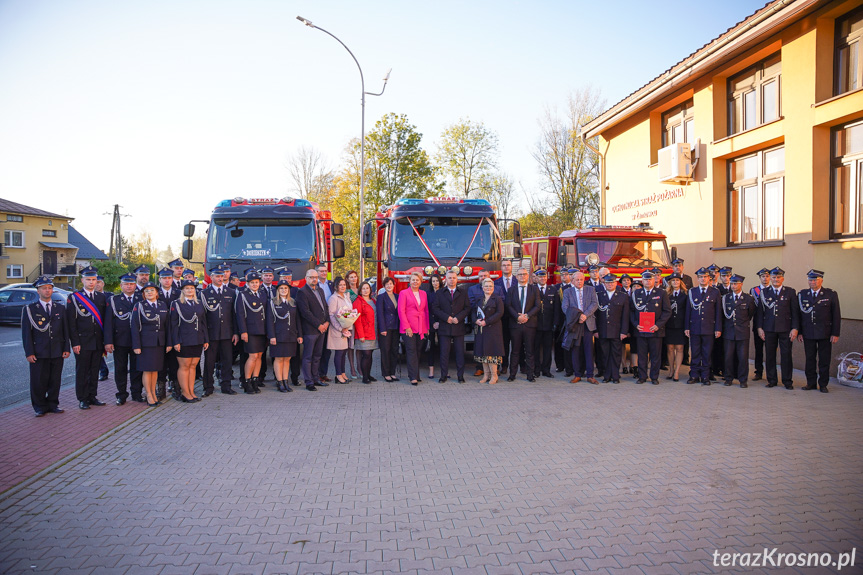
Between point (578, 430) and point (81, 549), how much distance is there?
4962mm

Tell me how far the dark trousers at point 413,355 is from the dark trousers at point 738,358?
5.25 meters

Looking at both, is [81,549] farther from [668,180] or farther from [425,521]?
[668,180]

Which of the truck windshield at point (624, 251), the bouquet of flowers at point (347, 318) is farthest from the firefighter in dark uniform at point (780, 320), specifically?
the bouquet of flowers at point (347, 318)

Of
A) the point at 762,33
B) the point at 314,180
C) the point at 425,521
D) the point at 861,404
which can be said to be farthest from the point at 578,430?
the point at 314,180

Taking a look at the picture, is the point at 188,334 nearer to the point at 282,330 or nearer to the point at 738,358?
the point at 282,330

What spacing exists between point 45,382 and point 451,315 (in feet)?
19.9

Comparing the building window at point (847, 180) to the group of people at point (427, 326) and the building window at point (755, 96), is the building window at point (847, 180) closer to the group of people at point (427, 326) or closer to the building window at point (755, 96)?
the building window at point (755, 96)

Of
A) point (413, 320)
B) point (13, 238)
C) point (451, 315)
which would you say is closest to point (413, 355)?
point (413, 320)

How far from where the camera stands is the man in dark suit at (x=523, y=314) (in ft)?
30.9

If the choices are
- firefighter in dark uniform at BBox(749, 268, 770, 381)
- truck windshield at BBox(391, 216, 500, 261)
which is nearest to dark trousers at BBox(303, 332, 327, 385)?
truck windshield at BBox(391, 216, 500, 261)

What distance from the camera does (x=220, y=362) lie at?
342 inches

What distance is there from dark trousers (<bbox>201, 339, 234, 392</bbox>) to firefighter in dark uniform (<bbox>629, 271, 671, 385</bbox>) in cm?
686

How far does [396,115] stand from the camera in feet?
87.9

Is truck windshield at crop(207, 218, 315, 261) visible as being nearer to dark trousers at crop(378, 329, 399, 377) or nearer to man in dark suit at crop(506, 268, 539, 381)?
dark trousers at crop(378, 329, 399, 377)
